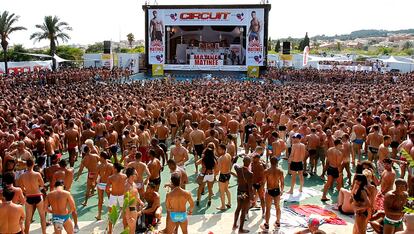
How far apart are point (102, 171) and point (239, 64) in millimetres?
32011

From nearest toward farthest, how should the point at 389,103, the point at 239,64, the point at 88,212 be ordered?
1. the point at 88,212
2. the point at 389,103
3. the point at 239,64

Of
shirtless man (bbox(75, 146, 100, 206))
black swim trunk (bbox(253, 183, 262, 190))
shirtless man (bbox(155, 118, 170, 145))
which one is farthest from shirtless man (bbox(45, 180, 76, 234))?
shirtless man (bbox(155, 118, 170, 145))

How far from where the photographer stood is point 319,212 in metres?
7.71

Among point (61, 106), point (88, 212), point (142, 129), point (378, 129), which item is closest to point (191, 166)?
point (142, 129)

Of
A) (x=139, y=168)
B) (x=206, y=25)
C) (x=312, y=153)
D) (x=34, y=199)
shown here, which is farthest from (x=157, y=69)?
(x=34, y=199)

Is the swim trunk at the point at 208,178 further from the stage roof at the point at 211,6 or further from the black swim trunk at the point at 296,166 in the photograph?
the stage roof at the point at 211,6

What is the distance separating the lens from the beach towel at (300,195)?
27.8ft

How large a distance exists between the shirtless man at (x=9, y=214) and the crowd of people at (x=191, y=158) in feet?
0.04

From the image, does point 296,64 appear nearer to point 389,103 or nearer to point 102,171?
point 389,103

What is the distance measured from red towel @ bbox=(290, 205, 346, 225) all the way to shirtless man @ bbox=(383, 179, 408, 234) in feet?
5.07

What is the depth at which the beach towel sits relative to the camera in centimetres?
848

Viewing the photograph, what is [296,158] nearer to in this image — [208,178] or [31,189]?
[208,178]

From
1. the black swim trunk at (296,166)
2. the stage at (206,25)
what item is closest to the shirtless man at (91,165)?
the black swim trunk at (296,166)

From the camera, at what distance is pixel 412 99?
16922 mm
